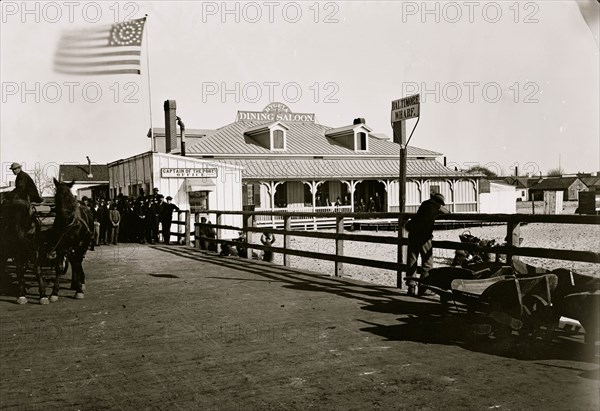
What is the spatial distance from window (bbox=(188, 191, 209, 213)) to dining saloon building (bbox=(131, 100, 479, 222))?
7405 mm

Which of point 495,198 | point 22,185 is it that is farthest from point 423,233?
point 495,198

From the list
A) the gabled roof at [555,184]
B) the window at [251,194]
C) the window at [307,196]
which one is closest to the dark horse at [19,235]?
the window at [251,194]

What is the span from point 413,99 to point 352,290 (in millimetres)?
3205

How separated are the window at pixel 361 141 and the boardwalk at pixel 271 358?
34.2 metres

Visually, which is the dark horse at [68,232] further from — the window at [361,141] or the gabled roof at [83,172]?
the gabled roof at [83,172]

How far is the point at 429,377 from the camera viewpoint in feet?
16.4

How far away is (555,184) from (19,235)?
369 feet

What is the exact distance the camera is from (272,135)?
40469 millimetres

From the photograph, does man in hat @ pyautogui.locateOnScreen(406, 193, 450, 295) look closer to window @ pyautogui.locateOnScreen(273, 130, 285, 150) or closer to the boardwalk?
the boardwalk

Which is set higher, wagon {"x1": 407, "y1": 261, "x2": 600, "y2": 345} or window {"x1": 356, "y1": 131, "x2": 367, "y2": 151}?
window {"x1": 356, "y1": 131, "x2": 367, "y2": 151}

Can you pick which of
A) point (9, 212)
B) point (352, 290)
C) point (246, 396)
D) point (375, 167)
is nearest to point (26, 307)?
point (9, 212)

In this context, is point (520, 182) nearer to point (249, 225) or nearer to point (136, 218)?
point (136, 218)

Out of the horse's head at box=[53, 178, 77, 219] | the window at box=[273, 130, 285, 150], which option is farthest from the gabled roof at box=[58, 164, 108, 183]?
the horse's head at box=[53, 178, 77, 219]

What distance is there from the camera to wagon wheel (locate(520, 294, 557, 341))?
577 centimetres
